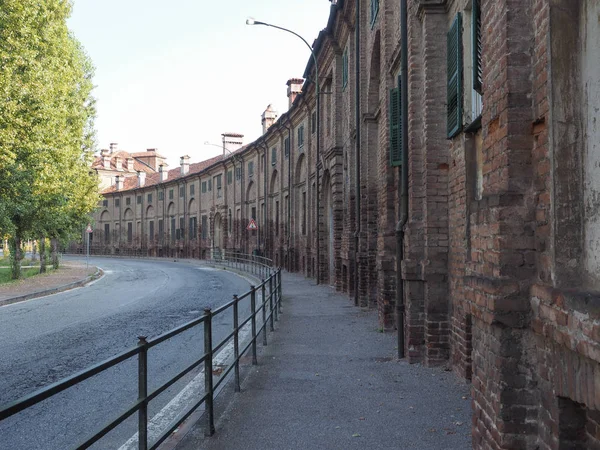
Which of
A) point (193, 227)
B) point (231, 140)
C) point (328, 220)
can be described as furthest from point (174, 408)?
point (193, 227)

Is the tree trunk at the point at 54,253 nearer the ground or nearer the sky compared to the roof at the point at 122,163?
nearer the ground

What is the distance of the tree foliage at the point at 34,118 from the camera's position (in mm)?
16062

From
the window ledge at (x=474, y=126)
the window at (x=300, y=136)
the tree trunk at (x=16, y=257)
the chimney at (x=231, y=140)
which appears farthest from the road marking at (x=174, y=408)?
the chimney at (x=231, y=140)

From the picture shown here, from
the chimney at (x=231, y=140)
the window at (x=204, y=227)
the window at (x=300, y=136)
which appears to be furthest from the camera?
Answer: the chimney at (x=231, y=140)

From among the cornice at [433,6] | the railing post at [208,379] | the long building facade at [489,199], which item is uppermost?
the cornice at [433,6]

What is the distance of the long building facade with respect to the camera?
293cm

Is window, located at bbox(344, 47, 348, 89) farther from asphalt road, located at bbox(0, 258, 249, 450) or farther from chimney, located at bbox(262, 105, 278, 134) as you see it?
chimney, located at bbox(262, 105, 278, 134)

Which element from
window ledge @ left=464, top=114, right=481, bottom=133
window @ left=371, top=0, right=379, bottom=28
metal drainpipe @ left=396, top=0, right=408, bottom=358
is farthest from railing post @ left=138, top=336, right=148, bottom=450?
window @ left=371, top=0, right=379, bottom=28

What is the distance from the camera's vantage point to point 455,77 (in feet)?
21.1

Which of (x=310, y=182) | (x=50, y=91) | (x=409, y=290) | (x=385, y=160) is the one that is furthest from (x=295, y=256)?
(x=409, y=290)

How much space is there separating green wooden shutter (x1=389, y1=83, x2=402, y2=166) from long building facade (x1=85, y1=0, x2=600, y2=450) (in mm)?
24

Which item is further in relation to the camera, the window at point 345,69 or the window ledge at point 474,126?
the window at point 345,69

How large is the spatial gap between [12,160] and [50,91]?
3.03 metres

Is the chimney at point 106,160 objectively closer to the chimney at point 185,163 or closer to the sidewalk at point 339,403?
the chimney at point 185,163
